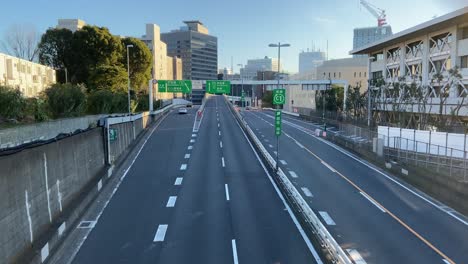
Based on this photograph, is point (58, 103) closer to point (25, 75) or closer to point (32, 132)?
point (25, 75)

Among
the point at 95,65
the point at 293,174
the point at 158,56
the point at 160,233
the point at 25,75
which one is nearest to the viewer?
the point at 160,233

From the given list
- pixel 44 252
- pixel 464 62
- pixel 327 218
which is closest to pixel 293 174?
pixel 327 218

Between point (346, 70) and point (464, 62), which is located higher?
point (346, 70)

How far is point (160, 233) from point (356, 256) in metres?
7.60

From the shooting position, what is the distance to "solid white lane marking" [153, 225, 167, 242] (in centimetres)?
1552

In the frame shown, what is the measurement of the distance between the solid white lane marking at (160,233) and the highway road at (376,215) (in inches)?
269

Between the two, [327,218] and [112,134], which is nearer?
[327,218]

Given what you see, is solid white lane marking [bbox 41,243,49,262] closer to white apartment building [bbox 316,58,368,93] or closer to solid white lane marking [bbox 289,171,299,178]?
solid white lane marking [bbox 289,171,299,178]

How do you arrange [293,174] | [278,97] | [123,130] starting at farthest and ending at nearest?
[123,130] < [293,174] < [278,97]

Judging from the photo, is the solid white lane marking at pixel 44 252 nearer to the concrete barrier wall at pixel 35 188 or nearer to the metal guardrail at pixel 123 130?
the concrete barrier wall at pixel 35 188

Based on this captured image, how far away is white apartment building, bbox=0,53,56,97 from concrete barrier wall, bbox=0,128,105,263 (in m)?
36.2

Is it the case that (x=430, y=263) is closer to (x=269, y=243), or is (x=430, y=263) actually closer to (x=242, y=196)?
(x=269, y=243)

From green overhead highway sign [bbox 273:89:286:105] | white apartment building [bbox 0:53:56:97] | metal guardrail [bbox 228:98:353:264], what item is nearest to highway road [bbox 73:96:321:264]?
metal guardrail [bbox 228:98:353:264]

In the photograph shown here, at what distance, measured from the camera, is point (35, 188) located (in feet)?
46.8
